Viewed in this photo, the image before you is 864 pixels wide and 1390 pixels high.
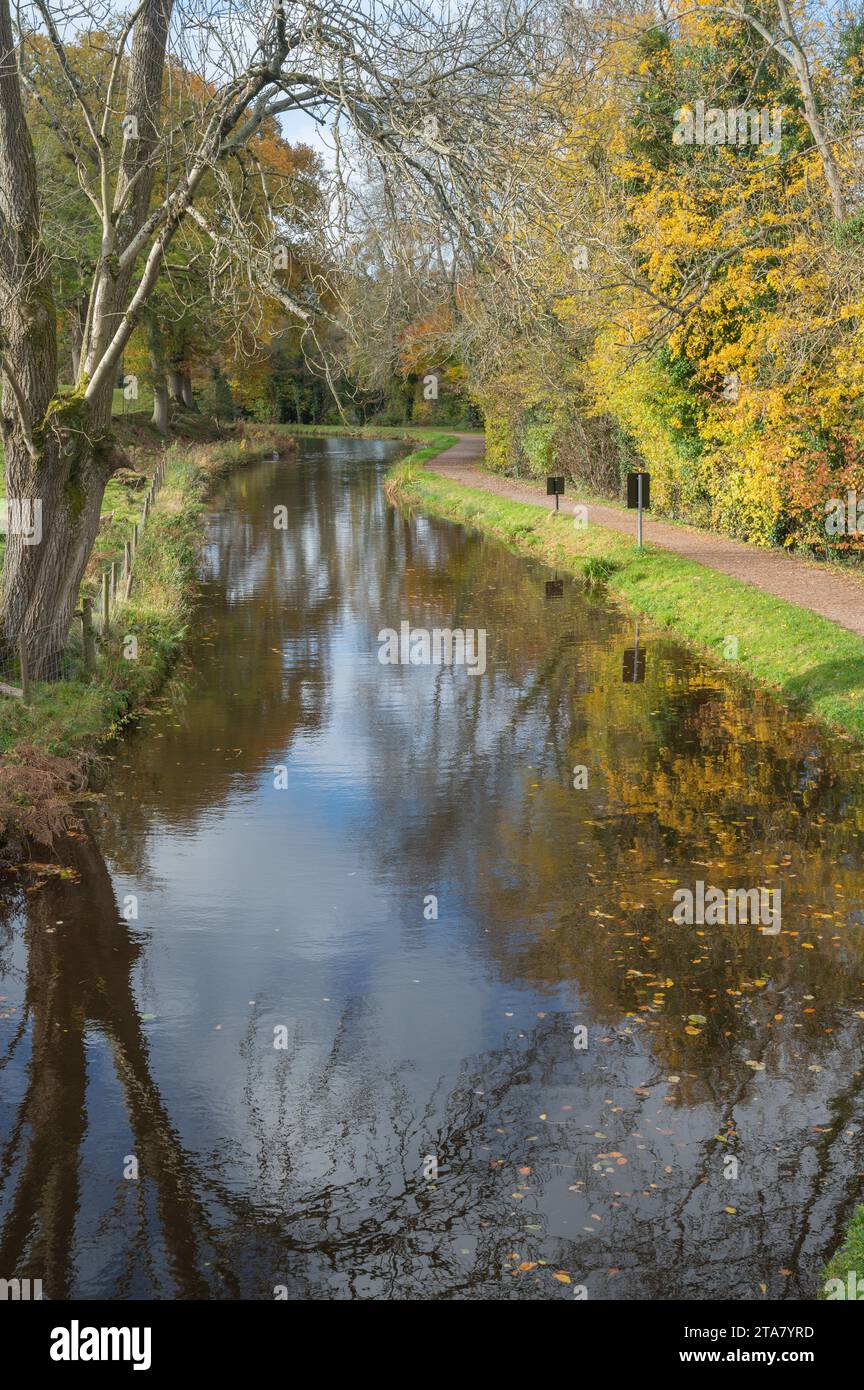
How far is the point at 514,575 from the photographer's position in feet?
84.3

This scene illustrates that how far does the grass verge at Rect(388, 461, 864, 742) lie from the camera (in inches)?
588

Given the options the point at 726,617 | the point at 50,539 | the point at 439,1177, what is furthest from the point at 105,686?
the point at 439,1177

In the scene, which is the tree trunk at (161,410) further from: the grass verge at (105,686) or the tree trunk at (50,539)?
the tree trunk at (50,539)

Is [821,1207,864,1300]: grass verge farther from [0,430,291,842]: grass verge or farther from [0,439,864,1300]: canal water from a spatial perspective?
[0,430,291,842]: grass verge

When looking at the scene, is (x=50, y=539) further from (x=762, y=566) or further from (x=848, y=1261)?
(x=762, y=566)

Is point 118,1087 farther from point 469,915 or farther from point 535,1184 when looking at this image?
point 469,915

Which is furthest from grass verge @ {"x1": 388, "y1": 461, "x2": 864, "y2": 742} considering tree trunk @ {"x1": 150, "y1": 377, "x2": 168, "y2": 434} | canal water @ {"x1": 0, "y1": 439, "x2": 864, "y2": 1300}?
tree trunk @ {"x1": 150, "y1": 377, "x2": 168, "y2": 434}

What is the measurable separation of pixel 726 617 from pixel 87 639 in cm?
948

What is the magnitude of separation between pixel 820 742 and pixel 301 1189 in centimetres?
919

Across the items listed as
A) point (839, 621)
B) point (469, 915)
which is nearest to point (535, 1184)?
point (469, 915)

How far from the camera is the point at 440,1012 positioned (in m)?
7.81

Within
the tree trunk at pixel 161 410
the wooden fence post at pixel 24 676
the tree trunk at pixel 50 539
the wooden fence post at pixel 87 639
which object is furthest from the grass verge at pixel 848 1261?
the tree trunk at pixel 161 410

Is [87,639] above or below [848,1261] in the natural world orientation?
above

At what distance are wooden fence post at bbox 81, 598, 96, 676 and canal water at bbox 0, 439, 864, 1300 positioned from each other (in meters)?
0.96
